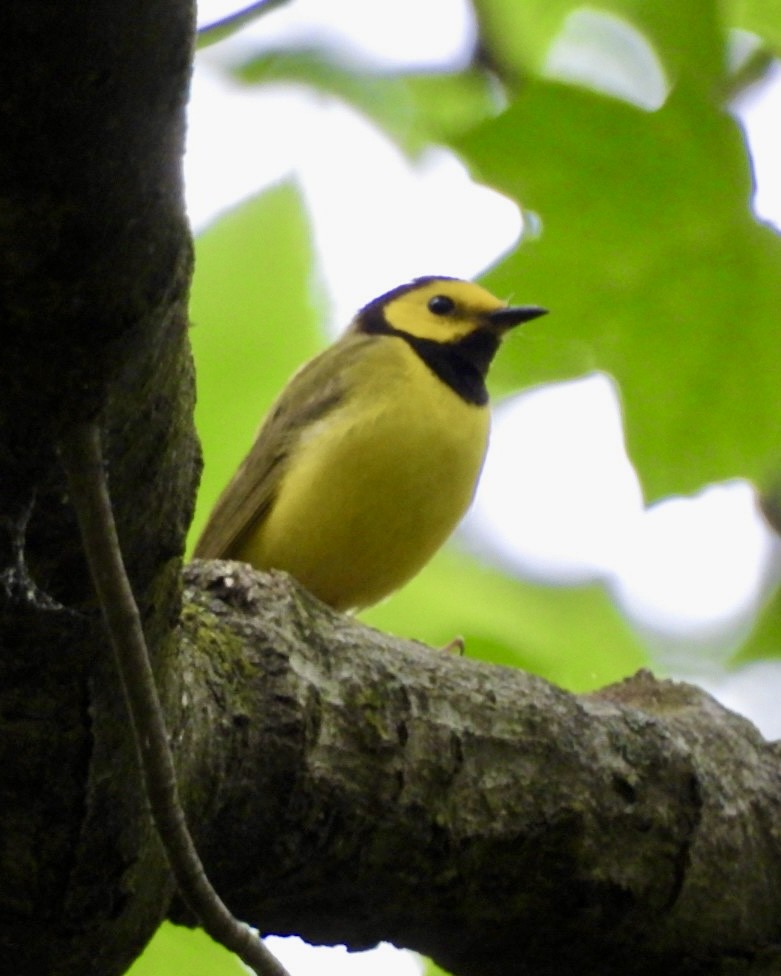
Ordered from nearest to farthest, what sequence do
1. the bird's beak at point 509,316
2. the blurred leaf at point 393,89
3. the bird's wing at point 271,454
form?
the blurred leaf at point 393,89 < the bird's beak at point 509,316 < the bird's wing at point 271,454

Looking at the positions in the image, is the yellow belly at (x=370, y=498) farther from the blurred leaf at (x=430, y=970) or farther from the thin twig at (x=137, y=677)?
→ the thin twig at (x=137, y=677)

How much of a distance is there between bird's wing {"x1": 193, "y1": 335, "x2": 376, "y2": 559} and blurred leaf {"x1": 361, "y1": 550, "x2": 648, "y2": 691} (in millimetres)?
448

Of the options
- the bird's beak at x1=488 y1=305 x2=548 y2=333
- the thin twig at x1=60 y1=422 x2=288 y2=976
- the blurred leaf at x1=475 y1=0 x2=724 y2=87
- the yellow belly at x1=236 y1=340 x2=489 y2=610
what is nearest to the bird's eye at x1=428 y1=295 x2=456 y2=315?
the bird's beak at x1=488 y1=305 x2=548 y2=333

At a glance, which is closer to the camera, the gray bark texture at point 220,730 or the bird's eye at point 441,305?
the gray bark texture at point 220,730

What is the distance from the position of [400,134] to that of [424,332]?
3.76ft

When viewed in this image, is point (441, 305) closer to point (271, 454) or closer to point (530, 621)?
point (271, 454)

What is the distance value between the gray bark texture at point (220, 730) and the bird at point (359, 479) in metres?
0.84

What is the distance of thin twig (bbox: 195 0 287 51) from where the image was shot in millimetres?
3014

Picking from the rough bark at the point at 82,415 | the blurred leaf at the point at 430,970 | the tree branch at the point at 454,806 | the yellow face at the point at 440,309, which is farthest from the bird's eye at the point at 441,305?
the rough bark at the point at 82,415

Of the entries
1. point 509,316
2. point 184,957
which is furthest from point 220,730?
point 509,316

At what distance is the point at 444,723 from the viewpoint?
101 inches

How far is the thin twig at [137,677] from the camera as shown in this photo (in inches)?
51.4

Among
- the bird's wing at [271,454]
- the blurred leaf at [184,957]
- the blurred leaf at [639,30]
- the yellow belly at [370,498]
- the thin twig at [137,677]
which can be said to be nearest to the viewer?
the thin twig at [137,677]

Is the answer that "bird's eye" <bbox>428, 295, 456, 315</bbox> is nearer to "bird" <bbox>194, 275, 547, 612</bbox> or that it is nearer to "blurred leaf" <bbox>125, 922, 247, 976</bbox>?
"bird" <bbox>194, 275, 547, 612</bbox>
